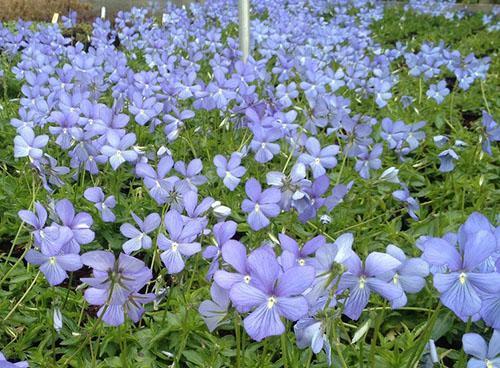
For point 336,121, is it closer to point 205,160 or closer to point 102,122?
point 205,160

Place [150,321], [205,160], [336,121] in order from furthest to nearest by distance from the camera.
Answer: [205,160] < [336,121] < [150,321]

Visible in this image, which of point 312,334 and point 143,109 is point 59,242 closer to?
point 312,334

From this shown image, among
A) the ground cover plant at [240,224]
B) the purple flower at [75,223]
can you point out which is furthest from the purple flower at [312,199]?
the purple flower at [75,223]

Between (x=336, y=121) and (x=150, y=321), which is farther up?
(x=336, y=121)

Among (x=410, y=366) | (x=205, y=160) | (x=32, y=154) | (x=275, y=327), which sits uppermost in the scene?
(x=275, y=327)

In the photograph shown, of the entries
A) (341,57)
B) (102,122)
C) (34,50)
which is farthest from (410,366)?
(341,57)

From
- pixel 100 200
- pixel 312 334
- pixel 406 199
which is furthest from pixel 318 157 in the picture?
pixel 312 334

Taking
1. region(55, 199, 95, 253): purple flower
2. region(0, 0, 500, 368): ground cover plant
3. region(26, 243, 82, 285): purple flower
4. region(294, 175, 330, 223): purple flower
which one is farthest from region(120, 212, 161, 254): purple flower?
region(294, 175, 330, 223): purple flower
